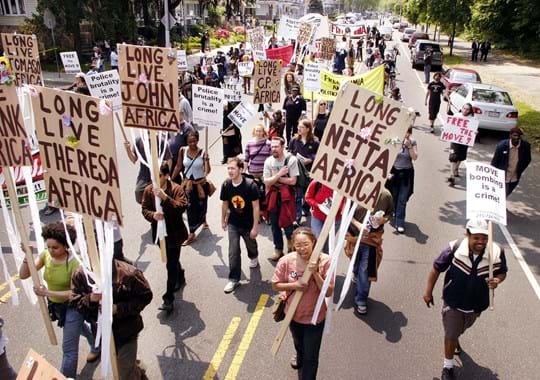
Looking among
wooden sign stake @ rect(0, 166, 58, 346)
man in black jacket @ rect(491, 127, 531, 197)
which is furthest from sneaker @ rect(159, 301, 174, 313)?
man in black jacket @ rect(491, 127, 531, 197)

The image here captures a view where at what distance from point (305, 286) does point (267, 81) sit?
283 inches

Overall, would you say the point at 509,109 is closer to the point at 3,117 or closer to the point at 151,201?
the point at 151,201

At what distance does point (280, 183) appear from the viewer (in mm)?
6496

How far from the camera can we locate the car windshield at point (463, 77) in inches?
783

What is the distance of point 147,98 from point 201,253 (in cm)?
271

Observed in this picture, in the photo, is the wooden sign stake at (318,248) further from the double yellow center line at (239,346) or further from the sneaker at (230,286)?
the sneaker at (230,286)

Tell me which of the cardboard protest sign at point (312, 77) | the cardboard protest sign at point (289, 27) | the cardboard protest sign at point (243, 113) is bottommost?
the cardboard protest sign at point (243, 113)

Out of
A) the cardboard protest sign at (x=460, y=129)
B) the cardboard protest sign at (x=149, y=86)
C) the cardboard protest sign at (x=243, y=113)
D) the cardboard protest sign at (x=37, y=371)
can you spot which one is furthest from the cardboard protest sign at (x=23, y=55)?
the cardboard protest sign at (x=460, y=129)

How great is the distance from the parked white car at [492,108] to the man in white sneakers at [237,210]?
1075 centimetres

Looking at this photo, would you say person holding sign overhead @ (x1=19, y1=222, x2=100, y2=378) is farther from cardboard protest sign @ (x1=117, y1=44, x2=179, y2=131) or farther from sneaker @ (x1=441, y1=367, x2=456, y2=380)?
sneaker @ (x1=441, y1=367, x2=456, y2=380)

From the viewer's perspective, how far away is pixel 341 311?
570 cm

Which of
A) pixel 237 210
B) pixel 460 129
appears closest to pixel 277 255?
pixel 237 210

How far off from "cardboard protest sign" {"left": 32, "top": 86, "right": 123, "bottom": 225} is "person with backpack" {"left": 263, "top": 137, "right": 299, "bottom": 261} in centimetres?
310

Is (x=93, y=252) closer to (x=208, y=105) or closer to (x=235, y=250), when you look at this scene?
(x=235, y=250)
